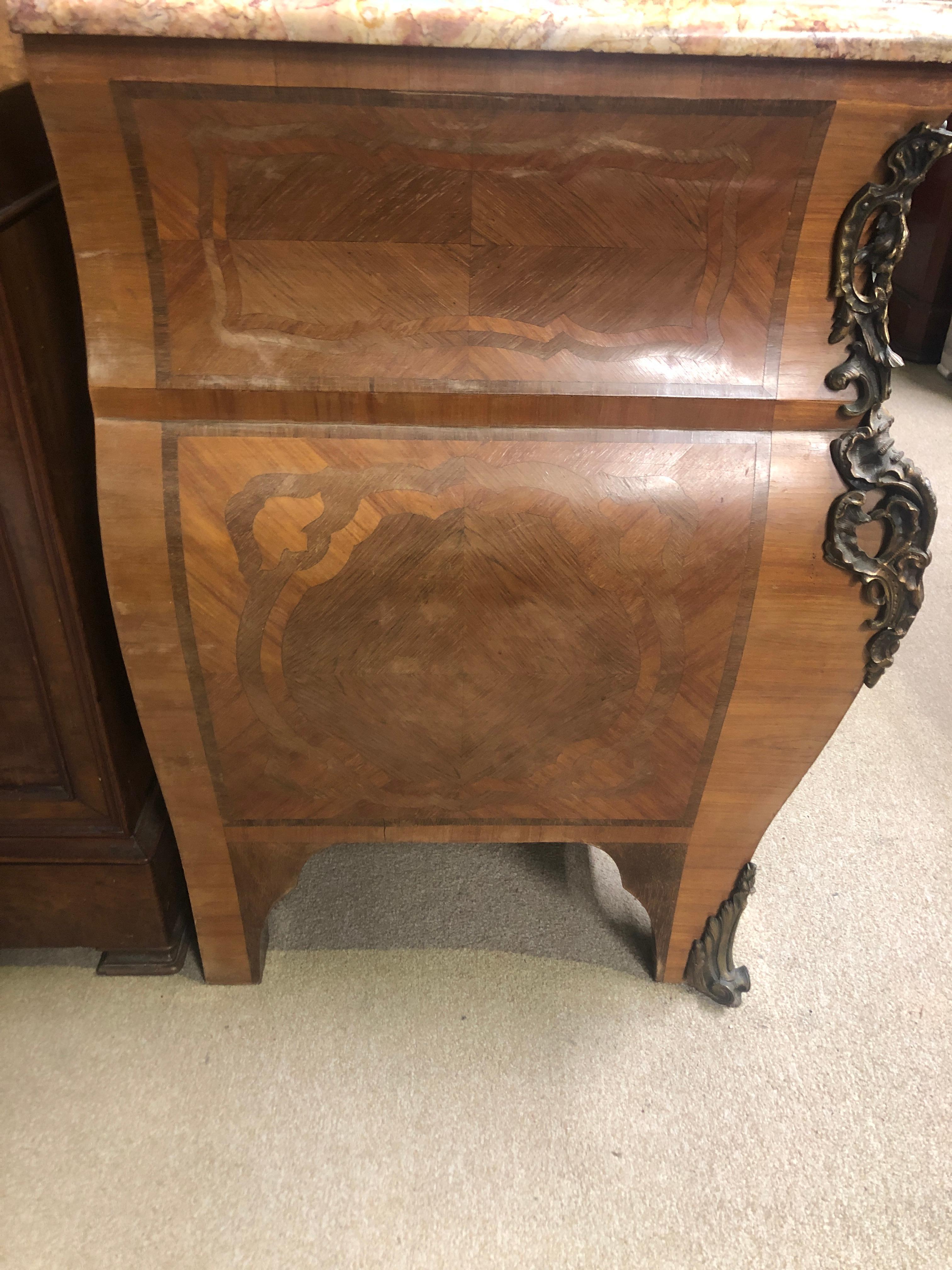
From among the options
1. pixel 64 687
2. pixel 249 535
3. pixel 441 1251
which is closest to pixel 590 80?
pixel 249 535

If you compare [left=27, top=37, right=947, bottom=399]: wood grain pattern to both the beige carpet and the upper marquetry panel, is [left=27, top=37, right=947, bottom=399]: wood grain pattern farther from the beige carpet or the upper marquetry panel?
the beige carpet

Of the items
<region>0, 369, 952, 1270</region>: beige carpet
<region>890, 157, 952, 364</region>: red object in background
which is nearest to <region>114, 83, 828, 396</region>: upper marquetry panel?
<region>0, 369, 952, 1270</region>: beige carpet

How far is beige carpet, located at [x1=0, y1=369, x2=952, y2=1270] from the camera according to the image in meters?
0.90

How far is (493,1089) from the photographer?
1.02m

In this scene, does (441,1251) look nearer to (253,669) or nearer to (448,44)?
(253,669)

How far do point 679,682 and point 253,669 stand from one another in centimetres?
42

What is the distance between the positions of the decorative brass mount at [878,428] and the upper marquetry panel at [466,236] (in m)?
0.06

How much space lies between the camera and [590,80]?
2.21 ft

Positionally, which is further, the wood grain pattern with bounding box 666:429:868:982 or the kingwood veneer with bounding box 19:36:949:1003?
the wood grain pattern with bounding box 666:429:868:982

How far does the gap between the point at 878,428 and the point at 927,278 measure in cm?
263

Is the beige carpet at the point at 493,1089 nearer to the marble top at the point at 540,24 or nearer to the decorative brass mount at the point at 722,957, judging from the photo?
the decorative brass mount at the point at 722,957

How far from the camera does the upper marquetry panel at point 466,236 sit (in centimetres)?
69

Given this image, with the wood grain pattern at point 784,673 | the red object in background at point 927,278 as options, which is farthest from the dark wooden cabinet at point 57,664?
the red object in background at point 927,278

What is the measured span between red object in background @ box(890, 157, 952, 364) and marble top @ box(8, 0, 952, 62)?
97.8 inches
